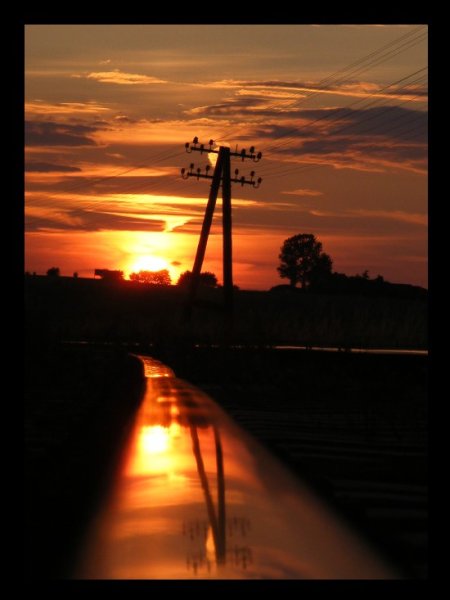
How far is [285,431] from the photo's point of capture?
12766mm

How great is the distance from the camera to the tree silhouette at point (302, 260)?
6014 inches

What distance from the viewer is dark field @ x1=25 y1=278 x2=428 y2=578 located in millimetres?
6062

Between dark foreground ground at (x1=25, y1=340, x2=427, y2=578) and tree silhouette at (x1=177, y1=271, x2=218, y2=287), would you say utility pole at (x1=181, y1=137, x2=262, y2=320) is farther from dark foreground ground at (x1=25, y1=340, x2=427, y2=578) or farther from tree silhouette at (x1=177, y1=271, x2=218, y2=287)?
tree silhouette at (x1=177, y1=271, x2=218, y2=287)

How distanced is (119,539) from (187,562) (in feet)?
1.86

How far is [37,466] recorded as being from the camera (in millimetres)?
8977

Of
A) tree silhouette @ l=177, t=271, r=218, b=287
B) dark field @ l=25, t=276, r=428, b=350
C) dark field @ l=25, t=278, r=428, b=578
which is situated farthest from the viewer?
tree silhouette @ l=177, t=271, r=218, b=287

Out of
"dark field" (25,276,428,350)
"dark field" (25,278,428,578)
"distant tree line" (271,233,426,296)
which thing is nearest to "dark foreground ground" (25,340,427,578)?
"dark field" (25,278,428,578)

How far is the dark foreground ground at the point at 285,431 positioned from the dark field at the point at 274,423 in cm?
2

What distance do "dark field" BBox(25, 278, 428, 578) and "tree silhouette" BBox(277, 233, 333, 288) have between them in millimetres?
105218
